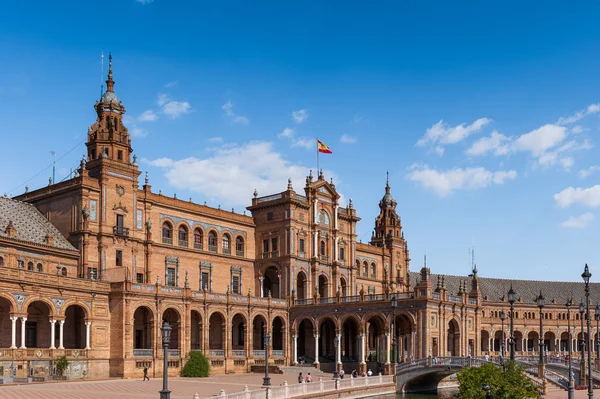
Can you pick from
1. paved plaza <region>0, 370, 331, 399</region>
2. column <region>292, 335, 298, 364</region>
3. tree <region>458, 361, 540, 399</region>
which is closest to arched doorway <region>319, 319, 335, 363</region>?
column <region>292, 335, 298, 364</region>

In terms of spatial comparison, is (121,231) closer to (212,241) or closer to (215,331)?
(212,241)

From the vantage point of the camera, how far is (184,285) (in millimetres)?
77938

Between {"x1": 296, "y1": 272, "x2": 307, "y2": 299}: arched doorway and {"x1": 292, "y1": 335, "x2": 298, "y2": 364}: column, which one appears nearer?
{"x1": 292, "y1": 335, "x2": 298, "y2": 364}: column

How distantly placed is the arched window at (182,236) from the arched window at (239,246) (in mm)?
7688

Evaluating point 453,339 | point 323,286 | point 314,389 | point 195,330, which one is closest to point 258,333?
point 195,330

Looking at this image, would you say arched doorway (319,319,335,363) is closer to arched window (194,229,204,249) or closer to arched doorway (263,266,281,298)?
arched doorway (263,266,281,298)

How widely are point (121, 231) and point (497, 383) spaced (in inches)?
1726

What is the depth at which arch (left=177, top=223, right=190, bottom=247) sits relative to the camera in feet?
268

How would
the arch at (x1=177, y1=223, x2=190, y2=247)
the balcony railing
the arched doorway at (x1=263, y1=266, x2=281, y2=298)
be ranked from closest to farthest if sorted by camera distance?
the balcony railing < the arch at (x1=177, y1=223, x2=190, y2=247) < the arched doorway at (x1=263, y1=266, x2=281, y2=298)

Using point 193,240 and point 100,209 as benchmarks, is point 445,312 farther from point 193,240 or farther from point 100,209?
point 100,209

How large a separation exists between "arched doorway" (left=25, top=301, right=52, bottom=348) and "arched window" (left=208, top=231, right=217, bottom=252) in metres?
23.8

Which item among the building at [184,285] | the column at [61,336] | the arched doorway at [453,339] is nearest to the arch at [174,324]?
the building at [184,285]

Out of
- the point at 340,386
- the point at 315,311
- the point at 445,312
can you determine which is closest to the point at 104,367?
the point at 340,386

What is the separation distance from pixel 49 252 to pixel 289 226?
93.1 feet
